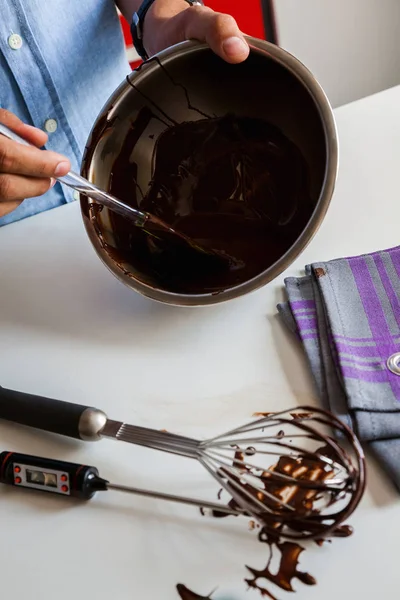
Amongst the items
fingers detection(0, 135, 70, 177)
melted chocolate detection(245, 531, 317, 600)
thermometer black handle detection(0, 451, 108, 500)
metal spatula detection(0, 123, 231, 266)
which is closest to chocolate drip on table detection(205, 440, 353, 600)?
melted chocolate detection(245, 531, 317, 600)

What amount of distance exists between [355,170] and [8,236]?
54 cm

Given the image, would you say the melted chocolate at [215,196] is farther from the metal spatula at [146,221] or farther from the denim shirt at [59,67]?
the denim shirt at [59,67]

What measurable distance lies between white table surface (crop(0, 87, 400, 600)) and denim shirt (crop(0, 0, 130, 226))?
0.43ft

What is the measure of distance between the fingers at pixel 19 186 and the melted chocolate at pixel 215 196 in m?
0.10

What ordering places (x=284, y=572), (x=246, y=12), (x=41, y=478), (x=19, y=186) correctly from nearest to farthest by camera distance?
(x=284, y=572), (x=41, y=478), (x=19, y=186), (x=246, y=12)

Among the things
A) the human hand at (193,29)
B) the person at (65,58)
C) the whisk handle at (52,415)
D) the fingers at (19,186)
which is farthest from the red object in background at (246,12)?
the whisk handle at (52,415)

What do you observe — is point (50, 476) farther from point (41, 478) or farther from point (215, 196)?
point (215, 196)

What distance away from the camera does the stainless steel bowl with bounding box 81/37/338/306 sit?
2.40 feet

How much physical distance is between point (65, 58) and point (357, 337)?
0.66 metres

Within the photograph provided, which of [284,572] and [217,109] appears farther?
[217,109]

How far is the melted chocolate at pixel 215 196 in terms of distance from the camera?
0.80 m

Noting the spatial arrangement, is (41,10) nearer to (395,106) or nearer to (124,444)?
(395,106)

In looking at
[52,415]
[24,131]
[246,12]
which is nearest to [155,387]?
[52,415]

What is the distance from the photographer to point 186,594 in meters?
0.56
